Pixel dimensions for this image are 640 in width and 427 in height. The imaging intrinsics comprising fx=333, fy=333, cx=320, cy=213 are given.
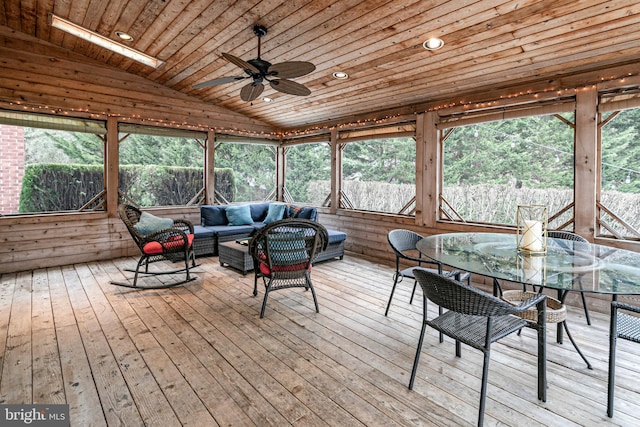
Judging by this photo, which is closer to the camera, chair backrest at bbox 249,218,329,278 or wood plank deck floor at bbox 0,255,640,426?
wood plank deck floor at bbox 0,255,640,426

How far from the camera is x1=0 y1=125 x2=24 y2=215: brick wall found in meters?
4.99

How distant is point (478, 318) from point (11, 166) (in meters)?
6.64

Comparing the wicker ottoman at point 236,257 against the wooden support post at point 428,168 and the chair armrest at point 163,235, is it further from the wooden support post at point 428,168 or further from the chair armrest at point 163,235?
the wooden support post at point 428,168

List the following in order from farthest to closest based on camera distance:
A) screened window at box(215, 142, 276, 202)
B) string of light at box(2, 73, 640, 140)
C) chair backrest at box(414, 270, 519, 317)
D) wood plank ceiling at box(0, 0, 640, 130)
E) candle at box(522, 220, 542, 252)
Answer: screened window at box(215, 142, 276, 202) → string of light at box(2, 73, 640, 140) → wood plank ceiling at box(0, 0, 640, 130) → candle at box(522, 220, 542, 252) → chair backrest at box(414, 270, 519, 317)

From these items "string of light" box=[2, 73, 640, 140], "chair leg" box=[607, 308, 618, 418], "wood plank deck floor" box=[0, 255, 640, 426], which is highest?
"string of light" box=[2, 73, 640, 140]

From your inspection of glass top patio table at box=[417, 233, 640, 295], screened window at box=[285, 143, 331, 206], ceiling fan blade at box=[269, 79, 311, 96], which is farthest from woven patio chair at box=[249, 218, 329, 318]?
screened window at box=[285, 143, 331, 206]

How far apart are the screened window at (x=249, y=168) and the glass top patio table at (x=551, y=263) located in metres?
5.52

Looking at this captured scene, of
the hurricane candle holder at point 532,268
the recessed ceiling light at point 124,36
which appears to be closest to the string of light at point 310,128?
the recessed ceiling light at point 124,36

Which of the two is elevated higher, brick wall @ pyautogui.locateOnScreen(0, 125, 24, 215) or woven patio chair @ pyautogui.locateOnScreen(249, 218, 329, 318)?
brick wall @ pyautogui.locateOnScreen(0, 125, 24, 215)

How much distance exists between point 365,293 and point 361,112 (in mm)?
3383

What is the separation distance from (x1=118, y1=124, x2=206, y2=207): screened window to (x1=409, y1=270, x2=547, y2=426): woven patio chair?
5650mm

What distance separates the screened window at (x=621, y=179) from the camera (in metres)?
3.46

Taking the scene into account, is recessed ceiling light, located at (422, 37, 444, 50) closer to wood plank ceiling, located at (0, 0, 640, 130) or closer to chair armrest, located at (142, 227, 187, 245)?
wood plank ceiling, located at (0, 0, 640, 130)

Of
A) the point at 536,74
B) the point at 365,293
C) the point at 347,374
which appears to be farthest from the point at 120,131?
the point at 536,74
